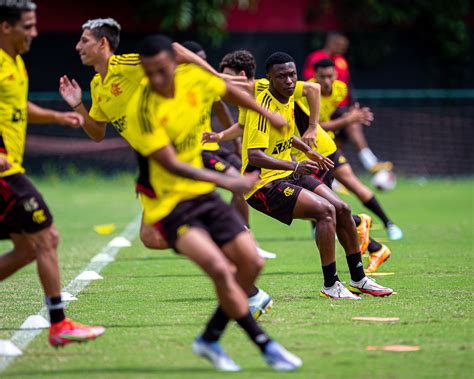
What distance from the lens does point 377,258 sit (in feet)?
35.9

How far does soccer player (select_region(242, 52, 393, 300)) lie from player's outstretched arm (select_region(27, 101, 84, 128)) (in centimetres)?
205

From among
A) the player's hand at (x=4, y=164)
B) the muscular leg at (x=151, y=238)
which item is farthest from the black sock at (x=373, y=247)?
the player's hand at (x=4, y=164)

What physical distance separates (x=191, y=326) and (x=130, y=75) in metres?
2.20

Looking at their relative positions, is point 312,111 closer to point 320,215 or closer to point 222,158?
point 320,215

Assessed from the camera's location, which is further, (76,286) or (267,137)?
(76,286)

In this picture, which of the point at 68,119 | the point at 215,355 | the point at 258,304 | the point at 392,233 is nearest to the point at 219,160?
the point at 258,304

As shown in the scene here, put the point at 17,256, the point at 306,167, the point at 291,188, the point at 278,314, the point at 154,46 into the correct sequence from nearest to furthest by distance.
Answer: the point at 154,46 < the point at 17,256 < the point at 278,314 < the point at 306,167 < the point at 291,188

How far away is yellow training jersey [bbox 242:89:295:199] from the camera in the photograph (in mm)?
9016

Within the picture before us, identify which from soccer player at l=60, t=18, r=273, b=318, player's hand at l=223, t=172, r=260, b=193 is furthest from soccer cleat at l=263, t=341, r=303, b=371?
soccer player at l=60, t=18, r=273, b=318

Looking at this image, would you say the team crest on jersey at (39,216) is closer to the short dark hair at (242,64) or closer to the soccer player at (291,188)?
the soccer player at (291,188)

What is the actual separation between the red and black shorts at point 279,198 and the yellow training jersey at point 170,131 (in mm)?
2329

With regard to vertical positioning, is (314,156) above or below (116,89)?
below

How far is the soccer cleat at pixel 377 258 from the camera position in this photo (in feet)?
35.6

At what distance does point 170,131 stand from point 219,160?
4592 millimetres
